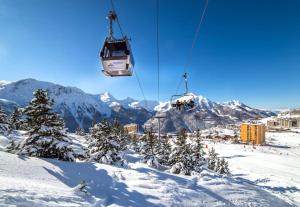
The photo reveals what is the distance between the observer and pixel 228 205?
57.6 ft

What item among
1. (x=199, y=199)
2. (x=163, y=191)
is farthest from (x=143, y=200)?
(x=199, y=199)

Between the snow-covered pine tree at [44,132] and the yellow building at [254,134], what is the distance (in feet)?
430

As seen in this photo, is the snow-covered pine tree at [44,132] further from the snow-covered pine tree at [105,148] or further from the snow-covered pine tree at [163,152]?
the snow-covered pine tree at [163,152]

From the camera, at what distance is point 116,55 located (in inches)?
594

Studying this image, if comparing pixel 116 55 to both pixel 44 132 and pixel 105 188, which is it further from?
pixel 44 132

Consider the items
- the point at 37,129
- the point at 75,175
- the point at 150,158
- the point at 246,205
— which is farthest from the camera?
the point at 150,158

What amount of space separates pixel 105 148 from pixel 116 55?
1858 cm

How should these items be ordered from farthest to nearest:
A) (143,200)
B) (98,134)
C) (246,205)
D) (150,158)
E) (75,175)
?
(150,158), (98,134), (246,205), (75,175), (143,200)

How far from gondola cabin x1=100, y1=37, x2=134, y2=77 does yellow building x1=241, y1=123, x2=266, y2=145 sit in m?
136

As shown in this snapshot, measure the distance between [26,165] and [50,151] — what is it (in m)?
5.64

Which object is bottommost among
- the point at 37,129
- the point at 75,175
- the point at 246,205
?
the point at 246,205

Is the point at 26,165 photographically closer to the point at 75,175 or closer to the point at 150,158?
the point at 75,175

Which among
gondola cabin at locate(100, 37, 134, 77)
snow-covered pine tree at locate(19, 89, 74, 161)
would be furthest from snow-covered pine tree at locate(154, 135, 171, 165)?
gondola cabin at locate(100, 37, 134, 77)

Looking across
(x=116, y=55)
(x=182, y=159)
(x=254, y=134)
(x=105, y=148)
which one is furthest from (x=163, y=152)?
(x=254, y=134)
